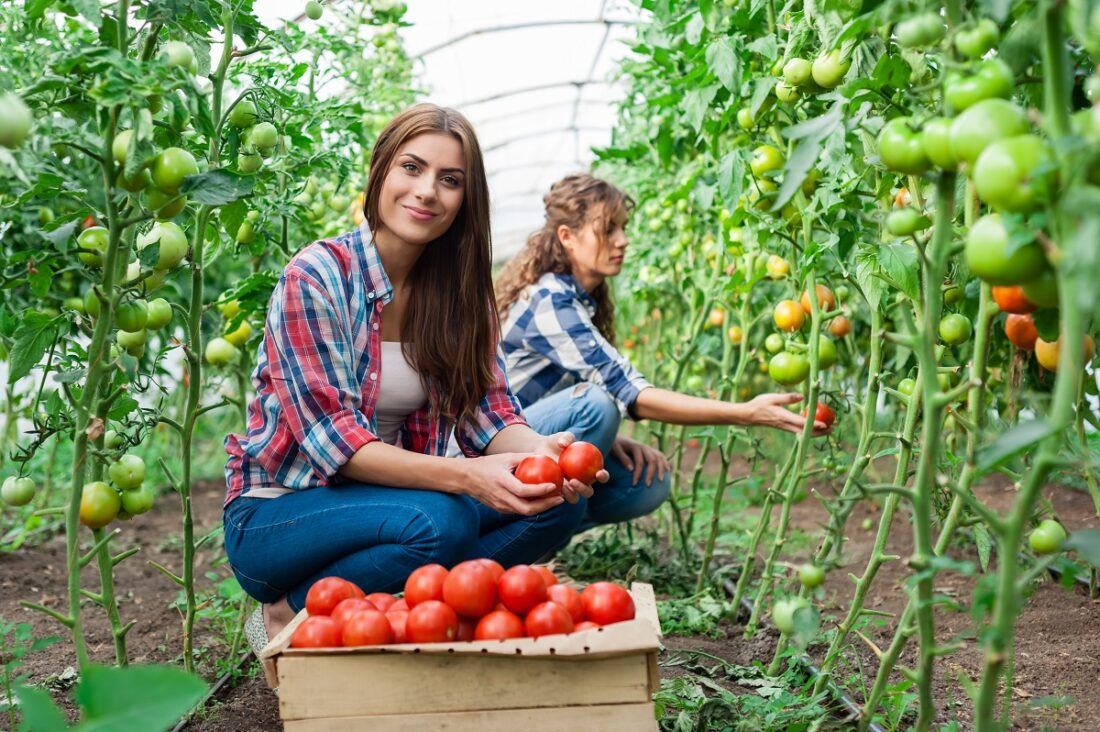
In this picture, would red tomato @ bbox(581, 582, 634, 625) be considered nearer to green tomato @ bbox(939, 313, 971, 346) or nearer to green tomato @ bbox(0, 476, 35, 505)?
green tomato @ bbox(939, 313, 971, 346)

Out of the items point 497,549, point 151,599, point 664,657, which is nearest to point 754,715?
point 664,657

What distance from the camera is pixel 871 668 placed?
219 centimetres

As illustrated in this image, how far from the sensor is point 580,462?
189cm

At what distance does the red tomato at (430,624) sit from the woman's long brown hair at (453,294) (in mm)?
802

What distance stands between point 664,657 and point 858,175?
115cm

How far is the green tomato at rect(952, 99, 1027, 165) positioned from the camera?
3.18ft

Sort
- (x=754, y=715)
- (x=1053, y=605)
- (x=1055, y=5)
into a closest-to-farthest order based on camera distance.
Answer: (x=1055, y=5)
(x=754, y=715)
(x=1053, y=605)

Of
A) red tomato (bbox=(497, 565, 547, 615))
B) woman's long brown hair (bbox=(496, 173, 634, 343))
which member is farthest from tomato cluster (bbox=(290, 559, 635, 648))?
woman's long brown hair (bbox=(496, 173, 634, 343))

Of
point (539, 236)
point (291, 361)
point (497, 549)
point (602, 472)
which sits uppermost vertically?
point (539, 236)

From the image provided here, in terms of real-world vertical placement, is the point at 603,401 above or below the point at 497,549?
above

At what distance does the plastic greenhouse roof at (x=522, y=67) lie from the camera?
739 cm

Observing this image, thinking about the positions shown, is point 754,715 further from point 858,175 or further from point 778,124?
point 778,124

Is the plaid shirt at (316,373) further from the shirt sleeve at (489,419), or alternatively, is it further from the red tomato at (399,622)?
the red tomato at (399,622)

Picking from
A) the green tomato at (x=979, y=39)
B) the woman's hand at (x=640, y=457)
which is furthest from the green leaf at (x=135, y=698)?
the woman's hand at (x=640, y=457)
